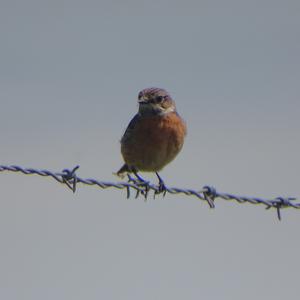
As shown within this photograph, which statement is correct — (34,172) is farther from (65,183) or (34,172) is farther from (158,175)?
(158,175)

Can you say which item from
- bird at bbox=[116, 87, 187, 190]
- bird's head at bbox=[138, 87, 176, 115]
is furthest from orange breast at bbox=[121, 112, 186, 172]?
bird's head at bbox=[138, 87, 176, 115]

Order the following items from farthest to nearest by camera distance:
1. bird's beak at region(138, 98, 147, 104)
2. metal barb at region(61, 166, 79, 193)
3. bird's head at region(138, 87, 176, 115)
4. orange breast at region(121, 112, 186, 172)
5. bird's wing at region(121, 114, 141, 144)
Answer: bird's beak at region(138, 98, 147, 104)
bird's head at region(138, 87, 176, 115)
bird's wing at region(121, 114, 141, 144)
orange breast at region(121, 112, 186, 172)
metal barb at region(61, 166, 79, 193)

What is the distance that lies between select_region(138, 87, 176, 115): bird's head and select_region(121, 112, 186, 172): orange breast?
0.17 m

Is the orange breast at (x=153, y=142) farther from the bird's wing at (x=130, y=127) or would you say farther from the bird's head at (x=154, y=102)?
the bird's head at (x=154, y=102)

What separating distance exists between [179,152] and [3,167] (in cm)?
546

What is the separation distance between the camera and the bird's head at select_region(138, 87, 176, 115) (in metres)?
12.2

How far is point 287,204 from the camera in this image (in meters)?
8.33

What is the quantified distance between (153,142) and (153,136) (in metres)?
0.09

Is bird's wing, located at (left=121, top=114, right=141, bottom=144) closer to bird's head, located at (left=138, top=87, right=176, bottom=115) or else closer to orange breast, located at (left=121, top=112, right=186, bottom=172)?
orange breast, located at (left=121, top=112, right=186, bottom=172)

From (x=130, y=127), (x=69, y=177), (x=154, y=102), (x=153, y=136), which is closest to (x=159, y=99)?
(x=154, y=102)

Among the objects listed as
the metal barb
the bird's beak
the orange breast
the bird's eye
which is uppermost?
the bird's eye

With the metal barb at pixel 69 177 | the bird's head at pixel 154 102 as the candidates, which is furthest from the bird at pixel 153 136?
the metal barb at pixel 69 177

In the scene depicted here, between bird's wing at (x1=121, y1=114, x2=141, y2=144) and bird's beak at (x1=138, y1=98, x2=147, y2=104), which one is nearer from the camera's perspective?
bird's wing at (x1=121, y1=114, x2=141, y2=144)

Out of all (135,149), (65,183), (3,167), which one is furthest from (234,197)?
(135,149)
